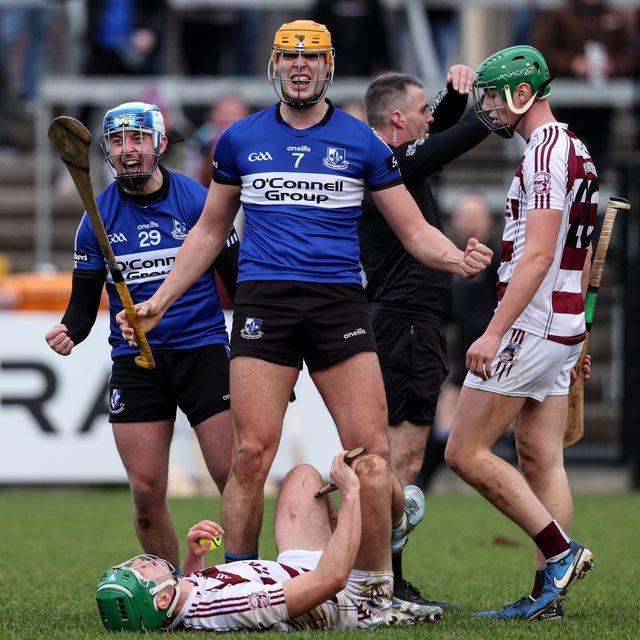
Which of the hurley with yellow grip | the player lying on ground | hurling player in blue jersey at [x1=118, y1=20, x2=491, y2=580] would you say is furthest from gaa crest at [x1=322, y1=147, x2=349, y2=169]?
the player lying on ground

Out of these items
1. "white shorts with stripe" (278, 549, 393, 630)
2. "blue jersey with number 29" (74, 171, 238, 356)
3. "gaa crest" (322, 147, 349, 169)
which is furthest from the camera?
"blue jersey with number 29" (74, 171, 238, 356)

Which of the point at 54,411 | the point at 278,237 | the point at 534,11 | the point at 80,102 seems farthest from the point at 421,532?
the point at 534,11

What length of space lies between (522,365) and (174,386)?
168 cm

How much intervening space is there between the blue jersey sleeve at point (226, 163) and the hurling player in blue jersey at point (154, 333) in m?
0.55

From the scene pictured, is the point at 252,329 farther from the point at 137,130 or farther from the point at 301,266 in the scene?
the point at 137,130

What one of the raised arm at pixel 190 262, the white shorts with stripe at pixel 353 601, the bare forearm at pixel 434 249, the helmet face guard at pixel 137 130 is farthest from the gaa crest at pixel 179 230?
the white shorts with stripe at pixel 353 601

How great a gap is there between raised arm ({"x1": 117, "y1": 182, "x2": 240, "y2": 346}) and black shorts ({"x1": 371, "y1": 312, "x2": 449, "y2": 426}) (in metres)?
1.14

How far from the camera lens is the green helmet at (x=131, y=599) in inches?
239

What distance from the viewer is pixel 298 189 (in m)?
6.61

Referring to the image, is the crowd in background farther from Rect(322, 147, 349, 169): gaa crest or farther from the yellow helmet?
Rect(322, 147, 349, 169): gaa crest

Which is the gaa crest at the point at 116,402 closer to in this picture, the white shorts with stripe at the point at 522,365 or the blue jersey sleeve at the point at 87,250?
the blue jersey sleeve at the point at 87,250

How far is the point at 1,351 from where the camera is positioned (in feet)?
42.7

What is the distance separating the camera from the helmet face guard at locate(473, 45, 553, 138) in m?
6.86

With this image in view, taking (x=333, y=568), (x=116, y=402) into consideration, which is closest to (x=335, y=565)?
(x=333, y=568)
